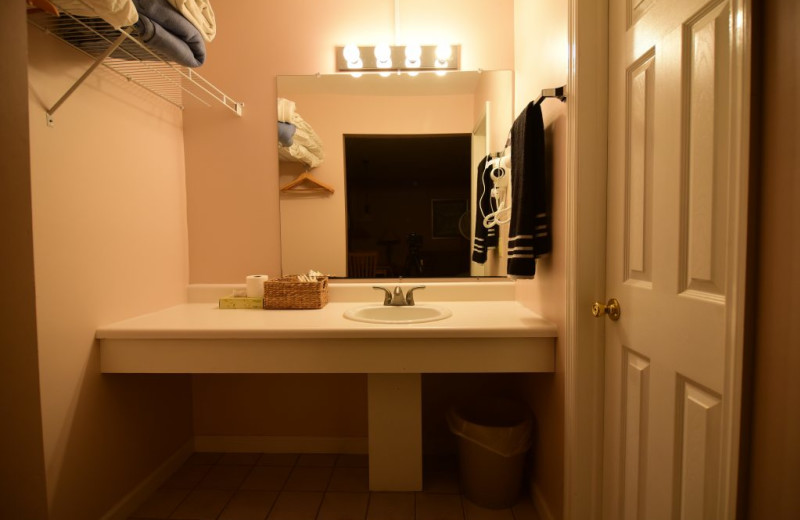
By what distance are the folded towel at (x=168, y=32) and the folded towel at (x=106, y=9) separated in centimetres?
15

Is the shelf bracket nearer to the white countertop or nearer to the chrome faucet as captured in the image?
the white countertop

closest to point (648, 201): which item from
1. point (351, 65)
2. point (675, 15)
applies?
point (675, 15)

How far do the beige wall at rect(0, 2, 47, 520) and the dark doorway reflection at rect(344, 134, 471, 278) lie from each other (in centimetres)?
133

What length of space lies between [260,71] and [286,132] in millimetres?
323

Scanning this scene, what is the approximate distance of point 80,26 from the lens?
3.63 ft

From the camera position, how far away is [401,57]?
175cm

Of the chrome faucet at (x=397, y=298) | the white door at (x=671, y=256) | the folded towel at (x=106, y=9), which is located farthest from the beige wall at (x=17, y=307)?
the chrome faucet at (x=397, y=298)

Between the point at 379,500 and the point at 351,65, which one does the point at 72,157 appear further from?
the point at 379,500

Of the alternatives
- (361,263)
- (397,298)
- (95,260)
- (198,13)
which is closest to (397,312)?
(397,298)

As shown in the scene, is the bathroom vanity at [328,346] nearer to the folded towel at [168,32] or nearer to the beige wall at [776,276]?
the beige wall at [776,276]

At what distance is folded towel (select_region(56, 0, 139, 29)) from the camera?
2.97 ft

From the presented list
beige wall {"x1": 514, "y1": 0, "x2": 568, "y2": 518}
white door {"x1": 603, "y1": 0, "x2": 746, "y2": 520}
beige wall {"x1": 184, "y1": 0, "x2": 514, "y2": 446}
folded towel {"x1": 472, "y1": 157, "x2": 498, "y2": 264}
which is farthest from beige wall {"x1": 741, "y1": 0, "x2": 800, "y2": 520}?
beige wall {"x1": 184, "y1": 0, "x2": 514, "y2": 446}

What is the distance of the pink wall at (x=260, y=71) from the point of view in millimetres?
1748

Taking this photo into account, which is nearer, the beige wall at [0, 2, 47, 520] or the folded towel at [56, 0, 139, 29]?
the beige wall at [0, 2, 47, 520]
